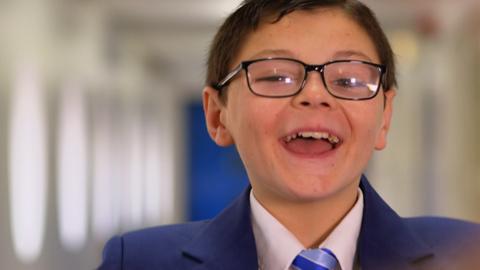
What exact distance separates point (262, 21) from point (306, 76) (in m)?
0.12

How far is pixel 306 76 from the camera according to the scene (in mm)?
957

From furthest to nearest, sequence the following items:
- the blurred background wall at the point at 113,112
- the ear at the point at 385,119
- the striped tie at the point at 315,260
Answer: the blurred background wall at the point at 113,112 → the ear at the point at 385,119 → the striped tie at the point at 315,260

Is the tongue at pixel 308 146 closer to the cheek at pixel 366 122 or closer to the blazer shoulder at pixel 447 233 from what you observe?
the cheek at pixel 366 122

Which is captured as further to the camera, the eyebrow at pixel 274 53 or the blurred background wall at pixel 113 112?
the blurred background wall at pixel 113 112

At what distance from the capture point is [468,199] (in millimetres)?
5000

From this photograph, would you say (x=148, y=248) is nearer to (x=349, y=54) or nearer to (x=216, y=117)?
(x=216, y=117)

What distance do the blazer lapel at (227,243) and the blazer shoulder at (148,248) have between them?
20 mm

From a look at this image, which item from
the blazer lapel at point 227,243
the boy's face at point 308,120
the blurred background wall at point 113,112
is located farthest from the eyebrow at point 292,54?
the blurred background wall at point 113,112

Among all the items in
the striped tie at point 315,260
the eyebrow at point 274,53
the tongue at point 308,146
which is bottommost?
the striped tie at point 315,260

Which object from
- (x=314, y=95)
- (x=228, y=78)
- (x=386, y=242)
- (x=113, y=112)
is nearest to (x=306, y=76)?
(x=314, y=95)

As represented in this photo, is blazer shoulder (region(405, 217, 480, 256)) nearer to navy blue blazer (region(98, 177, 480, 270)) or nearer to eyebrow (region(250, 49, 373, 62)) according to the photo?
navy blue blazer (region(98, 177, 480, 270))

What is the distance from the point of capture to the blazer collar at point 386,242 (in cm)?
96

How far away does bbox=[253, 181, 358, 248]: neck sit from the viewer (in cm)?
102

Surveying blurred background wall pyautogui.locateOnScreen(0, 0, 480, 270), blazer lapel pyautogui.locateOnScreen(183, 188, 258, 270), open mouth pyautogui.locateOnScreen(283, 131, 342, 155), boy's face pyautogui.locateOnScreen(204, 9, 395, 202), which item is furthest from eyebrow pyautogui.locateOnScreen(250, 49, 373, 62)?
blurred background wall pyautogui.locateOnScreen(0, 0, 480, 270)
